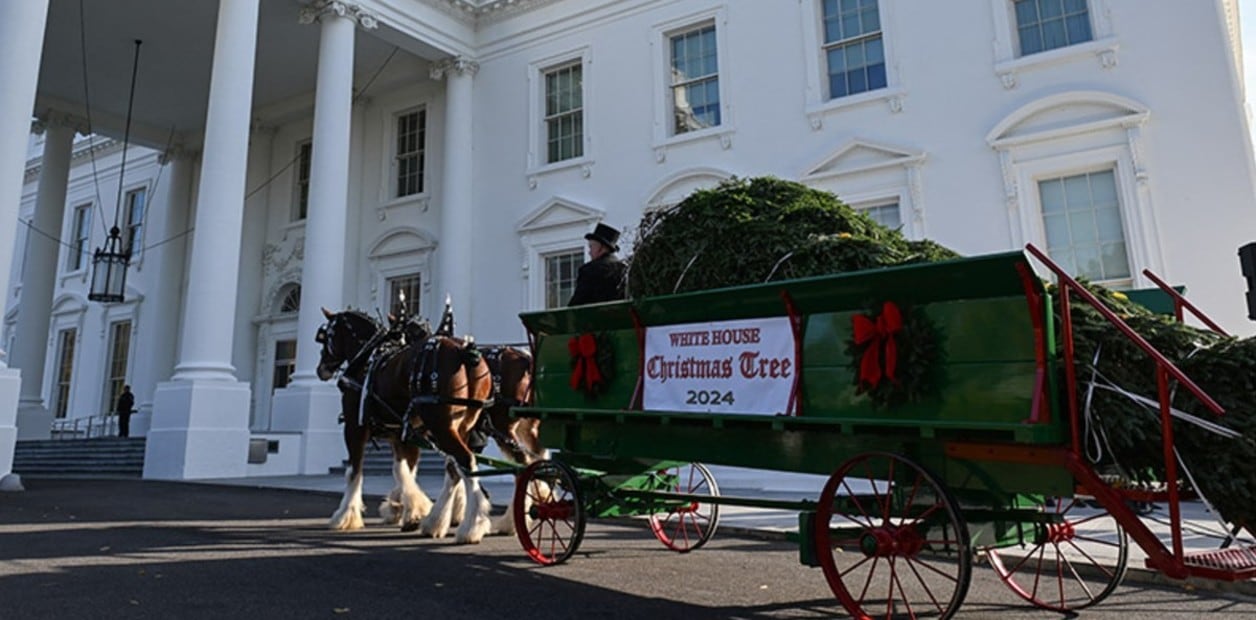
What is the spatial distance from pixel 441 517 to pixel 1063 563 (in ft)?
15.1

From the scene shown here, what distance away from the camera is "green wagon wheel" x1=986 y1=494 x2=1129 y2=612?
3.77 metres

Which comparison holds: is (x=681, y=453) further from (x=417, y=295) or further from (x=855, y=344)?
(x=417, y=295)

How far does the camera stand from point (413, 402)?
20.9ft

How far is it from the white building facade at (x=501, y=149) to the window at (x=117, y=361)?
8 centimetres

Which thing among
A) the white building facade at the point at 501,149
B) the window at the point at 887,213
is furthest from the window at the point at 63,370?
the window at the point at 887,213

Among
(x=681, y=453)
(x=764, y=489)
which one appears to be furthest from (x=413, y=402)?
(x=764, y=489)

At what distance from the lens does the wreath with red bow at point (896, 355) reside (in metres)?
3.22

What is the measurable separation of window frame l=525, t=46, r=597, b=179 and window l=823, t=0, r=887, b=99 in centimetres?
485

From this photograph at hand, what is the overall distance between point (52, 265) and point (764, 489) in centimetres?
1915

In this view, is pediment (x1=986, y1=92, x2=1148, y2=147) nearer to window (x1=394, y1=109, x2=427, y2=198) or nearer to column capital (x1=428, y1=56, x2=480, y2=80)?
column capital (x1=428, y1=56, x2=480, y2=80)

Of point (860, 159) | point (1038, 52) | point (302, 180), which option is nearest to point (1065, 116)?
point (1038, 52)

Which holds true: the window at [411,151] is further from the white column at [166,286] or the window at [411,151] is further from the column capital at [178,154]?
the column capital at [178,154]

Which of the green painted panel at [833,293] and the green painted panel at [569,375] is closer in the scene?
the green painted panel at [833,293]

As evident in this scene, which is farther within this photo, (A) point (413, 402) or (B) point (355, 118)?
(B) point (355, 118)
